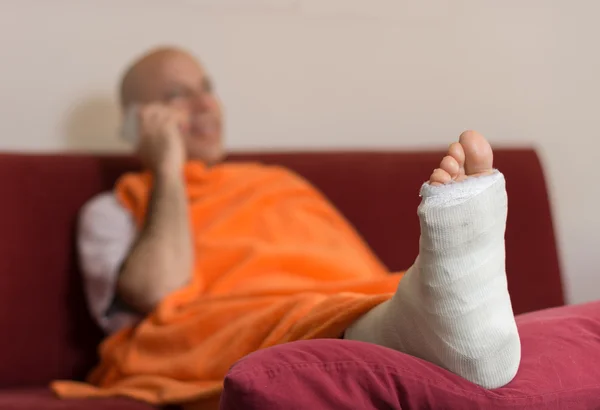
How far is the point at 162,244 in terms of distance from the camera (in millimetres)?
1424

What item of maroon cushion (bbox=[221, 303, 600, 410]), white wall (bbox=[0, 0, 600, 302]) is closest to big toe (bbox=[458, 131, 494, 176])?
maroon cushion (bbox=[221, 303, 600, 410])

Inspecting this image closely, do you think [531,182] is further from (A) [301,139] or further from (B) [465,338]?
(B) [465,338]

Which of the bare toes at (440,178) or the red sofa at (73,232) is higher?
the bare toes at (440,178)

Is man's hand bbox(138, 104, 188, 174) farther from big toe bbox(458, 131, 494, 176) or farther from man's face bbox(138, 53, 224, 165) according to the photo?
big toe bbox(458, 131, 494, 176)

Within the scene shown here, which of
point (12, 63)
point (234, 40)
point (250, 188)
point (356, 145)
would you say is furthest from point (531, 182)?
point (12, 63)

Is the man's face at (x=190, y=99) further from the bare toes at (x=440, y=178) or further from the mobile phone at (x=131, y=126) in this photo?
the bare toes at (x=440, y=178)

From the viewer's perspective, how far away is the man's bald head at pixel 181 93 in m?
1.69

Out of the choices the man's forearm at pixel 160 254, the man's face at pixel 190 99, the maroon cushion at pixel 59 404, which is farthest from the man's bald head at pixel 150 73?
the maroon cushion at pixel 59 404

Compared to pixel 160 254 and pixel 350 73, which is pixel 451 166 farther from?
pixel 350 73

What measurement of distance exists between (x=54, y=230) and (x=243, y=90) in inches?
29.2

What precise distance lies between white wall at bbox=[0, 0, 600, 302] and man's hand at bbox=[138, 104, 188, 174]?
0.41 m

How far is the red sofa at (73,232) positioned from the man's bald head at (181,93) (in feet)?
0.48

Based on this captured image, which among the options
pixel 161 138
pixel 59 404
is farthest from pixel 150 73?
pixel 59 404

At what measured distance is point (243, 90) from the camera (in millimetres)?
2096
